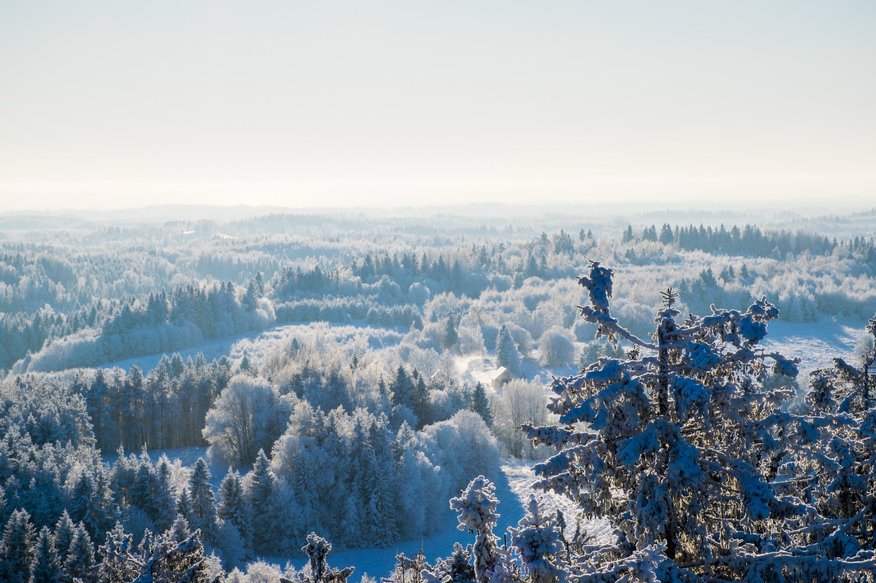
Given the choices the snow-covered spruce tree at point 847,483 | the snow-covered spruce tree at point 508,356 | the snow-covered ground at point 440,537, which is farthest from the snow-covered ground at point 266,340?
the snow-covered spruce tree at point 847,483

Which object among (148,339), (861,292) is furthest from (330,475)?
(861,292)

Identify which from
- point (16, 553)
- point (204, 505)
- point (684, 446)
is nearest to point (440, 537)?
point (204, 505)

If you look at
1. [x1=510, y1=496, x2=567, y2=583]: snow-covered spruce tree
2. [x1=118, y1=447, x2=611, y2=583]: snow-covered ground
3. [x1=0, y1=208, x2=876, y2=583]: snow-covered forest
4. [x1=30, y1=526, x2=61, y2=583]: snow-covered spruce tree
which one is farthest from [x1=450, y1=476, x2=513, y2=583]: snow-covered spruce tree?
[x1=118, y1=447, x2=611, y2=583]: snow-covered ground

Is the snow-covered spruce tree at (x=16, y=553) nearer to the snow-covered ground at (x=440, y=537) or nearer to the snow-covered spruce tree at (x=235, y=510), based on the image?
the snow-covered ground at (x=440, y=537)

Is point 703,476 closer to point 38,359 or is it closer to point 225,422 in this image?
point 225,422

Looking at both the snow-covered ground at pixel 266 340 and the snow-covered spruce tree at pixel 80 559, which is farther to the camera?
the snow-covered ground at pixel 266 340

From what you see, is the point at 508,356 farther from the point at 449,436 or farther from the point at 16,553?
the point at 16,553
